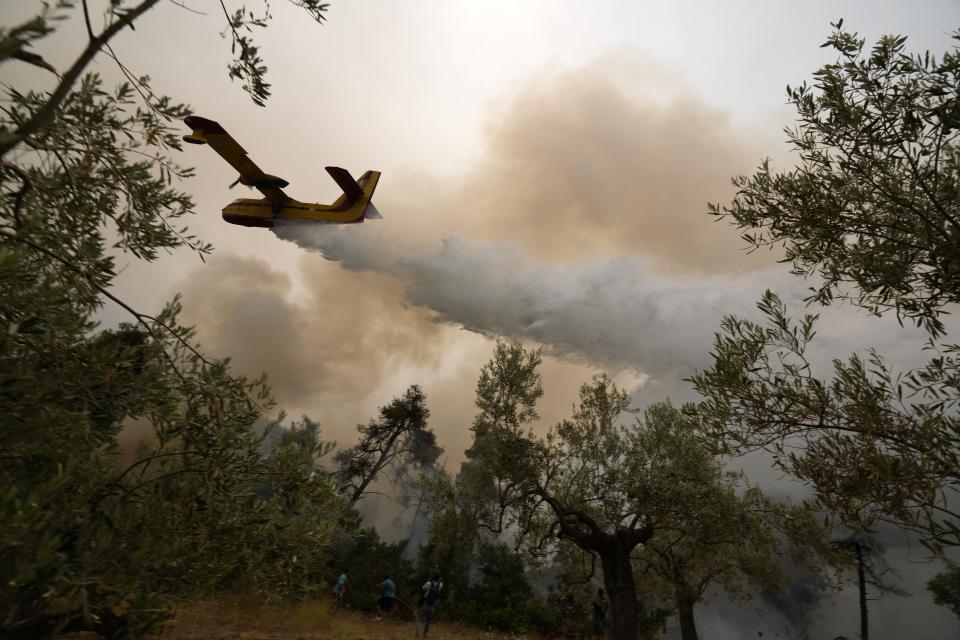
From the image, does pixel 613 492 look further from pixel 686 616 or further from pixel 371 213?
pixel 371 213

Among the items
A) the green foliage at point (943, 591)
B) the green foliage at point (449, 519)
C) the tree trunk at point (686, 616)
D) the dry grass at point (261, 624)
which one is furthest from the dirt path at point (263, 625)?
the green foliage at point (943, 591)

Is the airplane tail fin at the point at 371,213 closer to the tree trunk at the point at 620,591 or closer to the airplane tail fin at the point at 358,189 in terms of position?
the airplane tail fin at the point at 358,189

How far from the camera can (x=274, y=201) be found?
3095cm

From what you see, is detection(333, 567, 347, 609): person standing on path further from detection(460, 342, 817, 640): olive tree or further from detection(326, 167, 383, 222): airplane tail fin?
detection(326, 167, 383, 222): airplane tail fin

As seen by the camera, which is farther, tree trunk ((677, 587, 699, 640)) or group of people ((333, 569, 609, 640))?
tree trunk ((677, 587, 699, 640))

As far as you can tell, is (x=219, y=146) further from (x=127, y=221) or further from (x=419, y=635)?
(x=419, y=635)

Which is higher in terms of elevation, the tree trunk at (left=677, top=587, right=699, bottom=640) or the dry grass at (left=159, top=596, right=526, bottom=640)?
the tree trunk at (left=677, top=587, right=699, bottom=640)

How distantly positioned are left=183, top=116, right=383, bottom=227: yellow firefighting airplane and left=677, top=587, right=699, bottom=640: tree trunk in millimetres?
35683

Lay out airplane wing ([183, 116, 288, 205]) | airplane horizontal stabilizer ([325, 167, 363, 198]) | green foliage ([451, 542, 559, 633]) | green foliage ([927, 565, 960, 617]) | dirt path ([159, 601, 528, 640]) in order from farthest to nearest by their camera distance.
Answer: green foliage ([927, 565, 960, 617])
airplane horizontal stabilizer ([325, 167, 363, 198])
green foliage ([451, 542, 559, 633])
airplane wing ([183, 116, 288, 205])
dirt path ([159, 601, 528, 640])

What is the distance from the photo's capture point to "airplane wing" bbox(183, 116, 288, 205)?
2517 centimetres

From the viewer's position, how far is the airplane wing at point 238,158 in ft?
82.6

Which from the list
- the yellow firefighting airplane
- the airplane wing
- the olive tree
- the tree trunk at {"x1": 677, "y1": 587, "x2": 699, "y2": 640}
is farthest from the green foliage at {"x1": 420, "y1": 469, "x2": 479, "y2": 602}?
the airplane wing

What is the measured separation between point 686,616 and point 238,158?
4306 cm

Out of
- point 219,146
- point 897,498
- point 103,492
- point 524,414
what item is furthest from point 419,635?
point 219,146
